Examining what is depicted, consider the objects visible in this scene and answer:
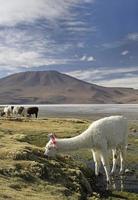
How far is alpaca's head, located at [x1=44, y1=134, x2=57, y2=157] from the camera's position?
640 inches

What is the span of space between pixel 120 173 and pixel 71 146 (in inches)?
138

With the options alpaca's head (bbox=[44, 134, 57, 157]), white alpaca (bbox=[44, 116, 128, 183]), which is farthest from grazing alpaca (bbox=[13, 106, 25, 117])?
alpaca's head (bbox=[44, 134, 57, 157])

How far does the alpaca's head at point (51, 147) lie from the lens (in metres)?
16.3

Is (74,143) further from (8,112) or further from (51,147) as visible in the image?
(8,112)

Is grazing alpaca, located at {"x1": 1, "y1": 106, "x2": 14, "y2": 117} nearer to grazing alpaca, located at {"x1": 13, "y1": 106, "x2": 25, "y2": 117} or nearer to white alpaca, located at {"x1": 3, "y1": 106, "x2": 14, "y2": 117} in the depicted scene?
white alpaca, located at {"x1": 3, "y1": 106, "x2": 14, "y2": 117}

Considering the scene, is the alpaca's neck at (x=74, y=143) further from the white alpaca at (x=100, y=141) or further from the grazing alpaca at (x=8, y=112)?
the grazing alpaca at (x=8, y=112)

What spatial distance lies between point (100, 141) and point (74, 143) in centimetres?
124

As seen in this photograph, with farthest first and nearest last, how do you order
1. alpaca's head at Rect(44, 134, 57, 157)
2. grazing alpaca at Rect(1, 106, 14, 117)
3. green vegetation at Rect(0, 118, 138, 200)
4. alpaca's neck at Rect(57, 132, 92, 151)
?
grazing alpaca at Rect(1, 106, 14, 117) → alpaca's neck at Rect(57, 132, 92, 151) → alpaca's head at Rect(44, 134, 57, 157) → green vegetation at Rect(0, 118, 138, 200)

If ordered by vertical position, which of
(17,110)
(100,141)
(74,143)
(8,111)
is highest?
(17,110)

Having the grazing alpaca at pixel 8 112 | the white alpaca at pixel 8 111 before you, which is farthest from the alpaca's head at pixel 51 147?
the white alpaca at pixel 8 111

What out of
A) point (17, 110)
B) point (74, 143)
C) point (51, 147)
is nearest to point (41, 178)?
point (51, 147)

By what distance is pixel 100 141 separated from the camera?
17.3 meters

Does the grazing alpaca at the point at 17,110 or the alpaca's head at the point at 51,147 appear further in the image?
the grazing alpaca at the point at 17,110

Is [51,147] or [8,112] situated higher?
[8,112]
